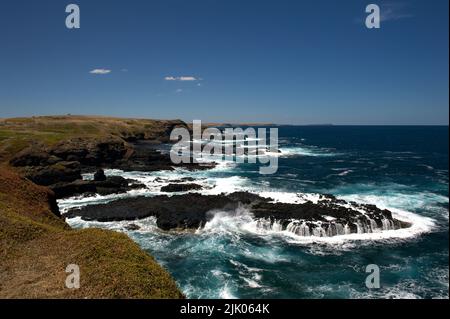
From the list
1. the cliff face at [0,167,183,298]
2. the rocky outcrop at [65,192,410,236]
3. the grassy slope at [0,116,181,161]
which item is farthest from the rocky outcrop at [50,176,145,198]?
the cliff face at [0,167,183,298]

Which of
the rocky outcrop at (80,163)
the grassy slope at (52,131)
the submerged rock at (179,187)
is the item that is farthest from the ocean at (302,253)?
the grassy slope at (52,131)

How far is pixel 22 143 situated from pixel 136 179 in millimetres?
28997

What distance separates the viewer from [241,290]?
90.2 ft

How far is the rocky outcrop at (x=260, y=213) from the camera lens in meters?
40.3

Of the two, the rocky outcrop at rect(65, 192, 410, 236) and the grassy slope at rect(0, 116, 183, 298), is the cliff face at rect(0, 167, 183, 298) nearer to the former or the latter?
the grassy slope at rect(0, 116, 183, 298)

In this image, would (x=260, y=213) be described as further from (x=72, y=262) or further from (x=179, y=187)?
(x=72, y=262)

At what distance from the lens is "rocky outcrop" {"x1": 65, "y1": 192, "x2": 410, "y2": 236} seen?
4034 cm

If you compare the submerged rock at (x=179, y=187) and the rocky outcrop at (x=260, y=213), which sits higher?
the submerged rock at (x=179, y=187)

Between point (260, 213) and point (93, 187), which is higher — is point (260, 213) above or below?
below

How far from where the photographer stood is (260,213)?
146 feet

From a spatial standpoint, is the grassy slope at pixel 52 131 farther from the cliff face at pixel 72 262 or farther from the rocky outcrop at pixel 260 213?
the cliff face at pixel 72 262

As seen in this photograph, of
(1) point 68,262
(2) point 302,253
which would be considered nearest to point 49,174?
(2) point 302,253

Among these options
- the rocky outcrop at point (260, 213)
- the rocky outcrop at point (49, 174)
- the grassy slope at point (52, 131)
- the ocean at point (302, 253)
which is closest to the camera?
the ocean at point (302, 253)
